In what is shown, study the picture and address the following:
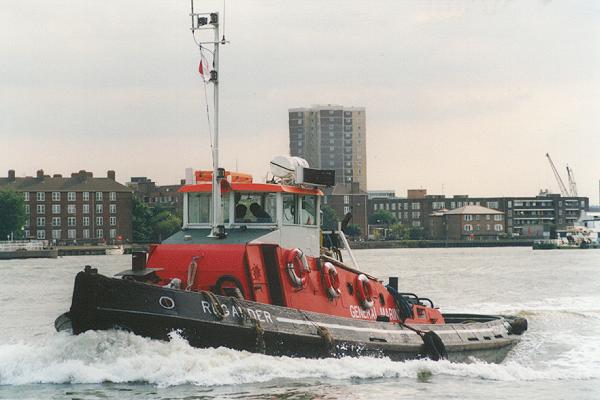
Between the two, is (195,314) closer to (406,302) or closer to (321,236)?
(321,236)

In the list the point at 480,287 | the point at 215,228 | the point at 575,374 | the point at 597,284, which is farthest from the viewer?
the point at 597,284

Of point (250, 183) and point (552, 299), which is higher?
point (250, 183)

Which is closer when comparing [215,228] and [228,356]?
[228,356]

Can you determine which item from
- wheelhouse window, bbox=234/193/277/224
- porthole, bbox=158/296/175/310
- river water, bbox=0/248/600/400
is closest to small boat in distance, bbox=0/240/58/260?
river water, bbox=0/248/600/400

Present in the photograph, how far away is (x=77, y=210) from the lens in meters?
154

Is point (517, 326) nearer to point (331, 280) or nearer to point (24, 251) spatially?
point (331, 280)

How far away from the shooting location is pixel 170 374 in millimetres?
19969

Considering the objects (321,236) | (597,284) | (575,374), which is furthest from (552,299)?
(321,236)

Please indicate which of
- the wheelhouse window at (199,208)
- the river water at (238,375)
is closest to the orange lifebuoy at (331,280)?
the river water at (238,375)

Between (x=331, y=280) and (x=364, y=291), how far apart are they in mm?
1631

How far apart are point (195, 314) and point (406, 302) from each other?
764 centimetres

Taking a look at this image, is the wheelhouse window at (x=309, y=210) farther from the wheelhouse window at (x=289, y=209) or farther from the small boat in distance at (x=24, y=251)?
the small boat in distance at (x=24, y=251)

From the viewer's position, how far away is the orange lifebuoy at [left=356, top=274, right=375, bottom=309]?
79.9 feet

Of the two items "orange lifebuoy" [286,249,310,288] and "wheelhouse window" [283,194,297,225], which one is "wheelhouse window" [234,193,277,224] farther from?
"orange lifebuoy" [286,249,310,288]
